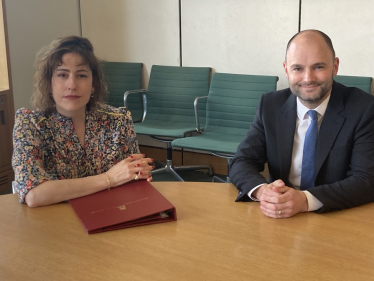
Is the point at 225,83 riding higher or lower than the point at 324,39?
lower

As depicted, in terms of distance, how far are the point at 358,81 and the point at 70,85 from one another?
2634 mm

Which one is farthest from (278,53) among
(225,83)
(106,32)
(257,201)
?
(257,201)

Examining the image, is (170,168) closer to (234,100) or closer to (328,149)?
(234,100)

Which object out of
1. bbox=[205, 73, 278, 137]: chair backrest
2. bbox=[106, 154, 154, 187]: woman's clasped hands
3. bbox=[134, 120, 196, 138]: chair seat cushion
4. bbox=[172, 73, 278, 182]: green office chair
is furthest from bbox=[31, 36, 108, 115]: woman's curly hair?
bbox=[205, 73, 278, 137]: chair backrest

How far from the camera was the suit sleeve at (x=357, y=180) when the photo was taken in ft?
5.36

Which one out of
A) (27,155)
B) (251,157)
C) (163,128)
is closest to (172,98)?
(163,128)

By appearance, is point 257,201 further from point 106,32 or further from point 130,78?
point 106,32

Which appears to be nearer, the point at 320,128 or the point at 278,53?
the point at 320,128

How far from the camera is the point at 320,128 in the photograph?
190 centimetres

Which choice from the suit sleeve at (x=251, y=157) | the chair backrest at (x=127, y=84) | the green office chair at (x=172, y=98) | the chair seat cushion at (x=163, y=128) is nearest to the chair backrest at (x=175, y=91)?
the green office chair at (x=172, y=98)

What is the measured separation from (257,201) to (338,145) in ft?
1.46

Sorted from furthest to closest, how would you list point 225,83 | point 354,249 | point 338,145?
point 225,83
point 338,145
point 354,249

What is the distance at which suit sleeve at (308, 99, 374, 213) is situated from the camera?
5.36ft

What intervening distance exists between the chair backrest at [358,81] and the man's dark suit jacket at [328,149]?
→ 1.81 meters
